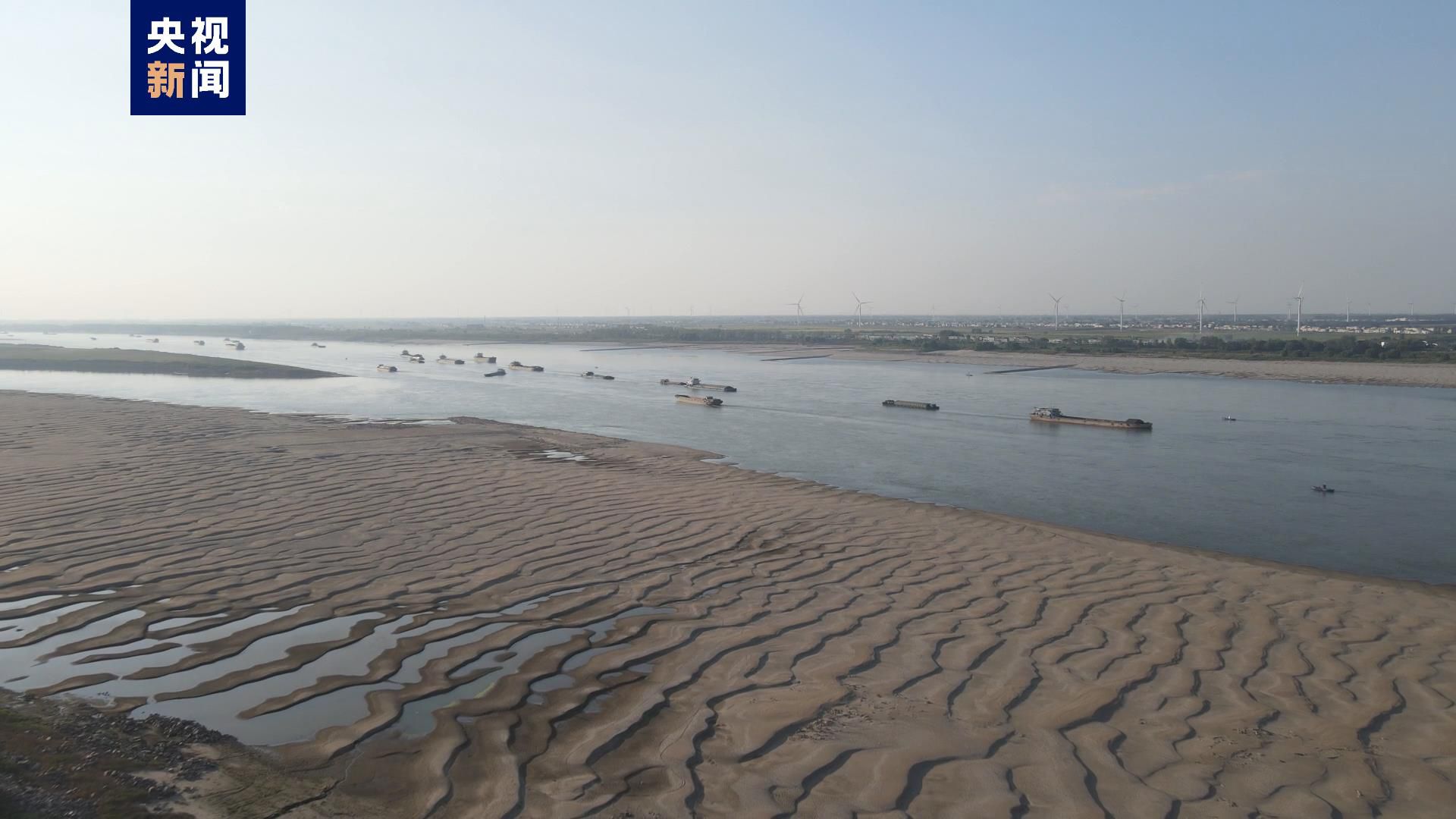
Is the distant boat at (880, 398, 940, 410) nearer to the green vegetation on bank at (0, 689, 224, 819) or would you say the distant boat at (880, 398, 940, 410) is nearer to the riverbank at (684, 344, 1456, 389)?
the riverbank at (684, 344, 1456, 389)

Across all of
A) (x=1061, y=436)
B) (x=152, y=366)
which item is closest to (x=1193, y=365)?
(x=1061, y=436)

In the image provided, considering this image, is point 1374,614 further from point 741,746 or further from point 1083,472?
point 1083,472

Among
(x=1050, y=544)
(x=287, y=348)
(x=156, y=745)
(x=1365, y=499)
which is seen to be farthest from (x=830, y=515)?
(x=287, y=348)

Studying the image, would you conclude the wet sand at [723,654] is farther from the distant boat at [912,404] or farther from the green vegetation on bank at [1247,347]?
the green vegetation on bank at [1247,347]

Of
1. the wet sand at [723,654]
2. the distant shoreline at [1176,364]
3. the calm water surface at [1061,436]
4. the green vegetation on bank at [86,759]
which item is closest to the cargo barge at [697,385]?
the calm water surface at [1061,436]

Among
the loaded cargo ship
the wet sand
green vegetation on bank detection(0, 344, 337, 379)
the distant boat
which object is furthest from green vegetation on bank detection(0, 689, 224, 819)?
green vegetation on bank detection(0, 344, 337, 379)

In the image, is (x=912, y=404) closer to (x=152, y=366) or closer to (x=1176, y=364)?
(x=1176, y=364)

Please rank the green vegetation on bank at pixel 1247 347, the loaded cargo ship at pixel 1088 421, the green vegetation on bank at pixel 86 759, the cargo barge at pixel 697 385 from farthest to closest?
the green vegetation on bank at pixel 1247 347, the cargo barge at pixel 697 385, the loaded cargo ship at pixel 1088 421, the green vegetation on bank at pixel 86 759
